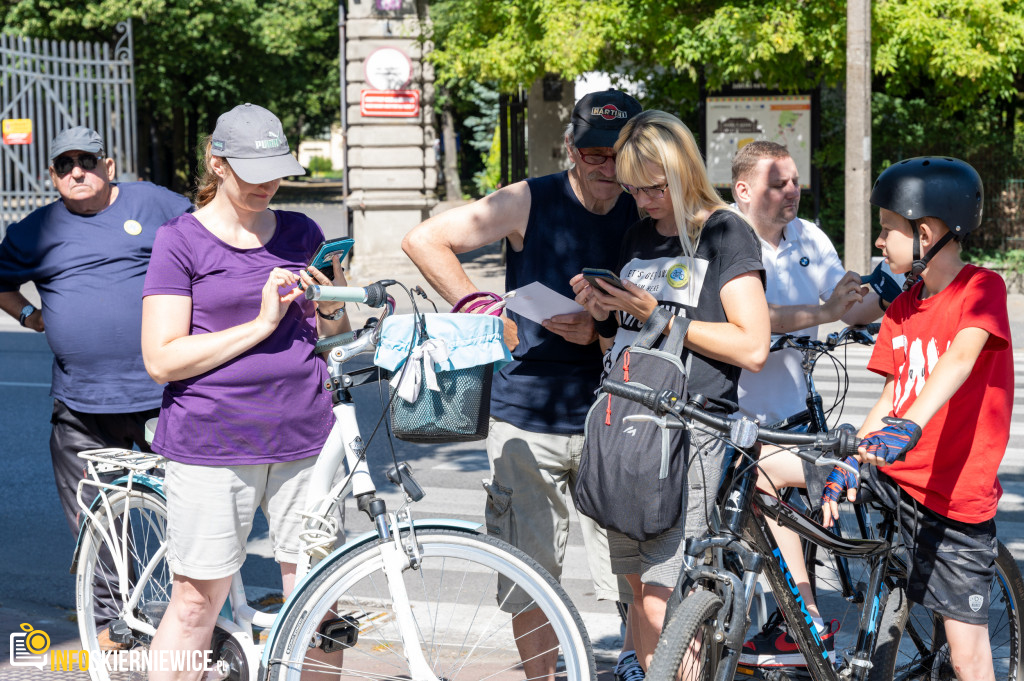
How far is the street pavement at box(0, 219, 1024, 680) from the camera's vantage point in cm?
495

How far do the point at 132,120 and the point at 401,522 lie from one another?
50.3ft

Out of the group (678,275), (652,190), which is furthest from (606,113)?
(678,275)

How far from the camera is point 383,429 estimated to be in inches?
341

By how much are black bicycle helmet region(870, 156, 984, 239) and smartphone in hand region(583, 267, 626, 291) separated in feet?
2.58

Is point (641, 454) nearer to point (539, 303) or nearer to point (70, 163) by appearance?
point (539, 303)

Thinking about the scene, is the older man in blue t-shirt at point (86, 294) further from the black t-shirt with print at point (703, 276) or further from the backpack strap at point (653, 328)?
the backpack strap at point (653, 328)

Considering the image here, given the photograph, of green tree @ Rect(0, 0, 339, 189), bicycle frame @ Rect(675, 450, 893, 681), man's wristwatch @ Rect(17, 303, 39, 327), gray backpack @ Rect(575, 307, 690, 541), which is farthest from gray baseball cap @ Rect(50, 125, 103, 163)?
green tree @ Rect(0, 0, 339, 189)

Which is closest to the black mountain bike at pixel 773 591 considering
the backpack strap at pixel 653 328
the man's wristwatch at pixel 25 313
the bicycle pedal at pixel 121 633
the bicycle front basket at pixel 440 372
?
the backpack strap at pixel 653 328

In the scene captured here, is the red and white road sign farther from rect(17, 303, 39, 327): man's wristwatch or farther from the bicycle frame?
the bicycle frame

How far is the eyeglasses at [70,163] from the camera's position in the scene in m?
4.30

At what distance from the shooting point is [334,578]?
9.32ft

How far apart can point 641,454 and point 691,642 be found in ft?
1.73

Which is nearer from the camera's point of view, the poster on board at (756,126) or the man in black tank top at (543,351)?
→ the man in black tank top at (543,351)

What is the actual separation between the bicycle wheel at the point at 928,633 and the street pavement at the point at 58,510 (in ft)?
3.81
